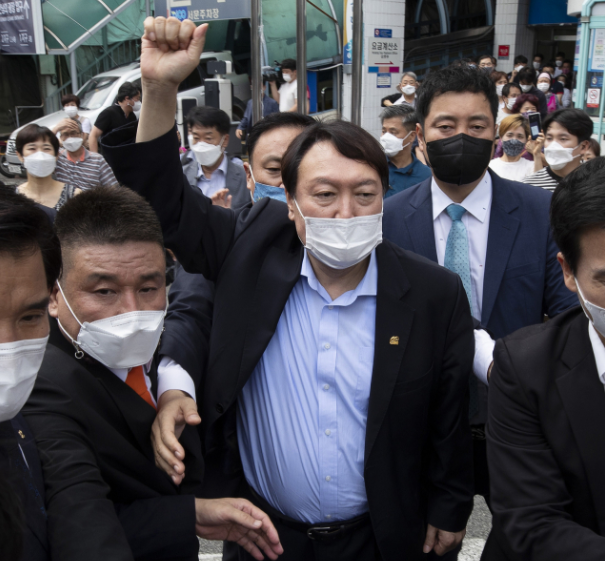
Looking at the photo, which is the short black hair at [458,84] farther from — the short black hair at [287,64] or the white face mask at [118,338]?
the short black hair at [287,64]

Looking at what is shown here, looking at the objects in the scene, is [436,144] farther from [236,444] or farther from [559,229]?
[236,444]

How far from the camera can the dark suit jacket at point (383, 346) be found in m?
1.88

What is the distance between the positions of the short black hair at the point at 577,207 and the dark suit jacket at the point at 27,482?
1283 mm

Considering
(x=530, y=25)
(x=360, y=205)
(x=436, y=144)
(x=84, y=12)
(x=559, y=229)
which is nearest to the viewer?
(x=559, y=229)

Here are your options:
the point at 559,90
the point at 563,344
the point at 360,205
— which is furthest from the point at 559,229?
the point at 559,90

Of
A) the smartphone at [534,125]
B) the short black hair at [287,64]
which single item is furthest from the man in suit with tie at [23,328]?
the short black hair at [287,64]

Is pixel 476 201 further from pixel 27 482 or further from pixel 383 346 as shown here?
pixel 27 482

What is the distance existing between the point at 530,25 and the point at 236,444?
18989 millimetres

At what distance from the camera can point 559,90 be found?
13.0 meters

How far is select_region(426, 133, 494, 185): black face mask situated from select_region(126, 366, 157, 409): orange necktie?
4.41 ft

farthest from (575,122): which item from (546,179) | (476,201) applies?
(476,201)

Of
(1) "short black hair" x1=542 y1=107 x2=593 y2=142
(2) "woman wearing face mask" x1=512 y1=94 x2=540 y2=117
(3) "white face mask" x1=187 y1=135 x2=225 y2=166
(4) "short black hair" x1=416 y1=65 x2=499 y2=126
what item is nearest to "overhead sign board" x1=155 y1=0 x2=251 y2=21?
(3) "white face mask" x1=187 y1=135 x2=225 y2=166

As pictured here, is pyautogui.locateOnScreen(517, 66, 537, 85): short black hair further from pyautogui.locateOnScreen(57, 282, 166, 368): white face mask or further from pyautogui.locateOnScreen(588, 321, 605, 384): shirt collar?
pyautogui.locateOnScreen(57, 282, 166, 368): white face mask

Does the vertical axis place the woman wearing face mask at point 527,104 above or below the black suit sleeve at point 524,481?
above
